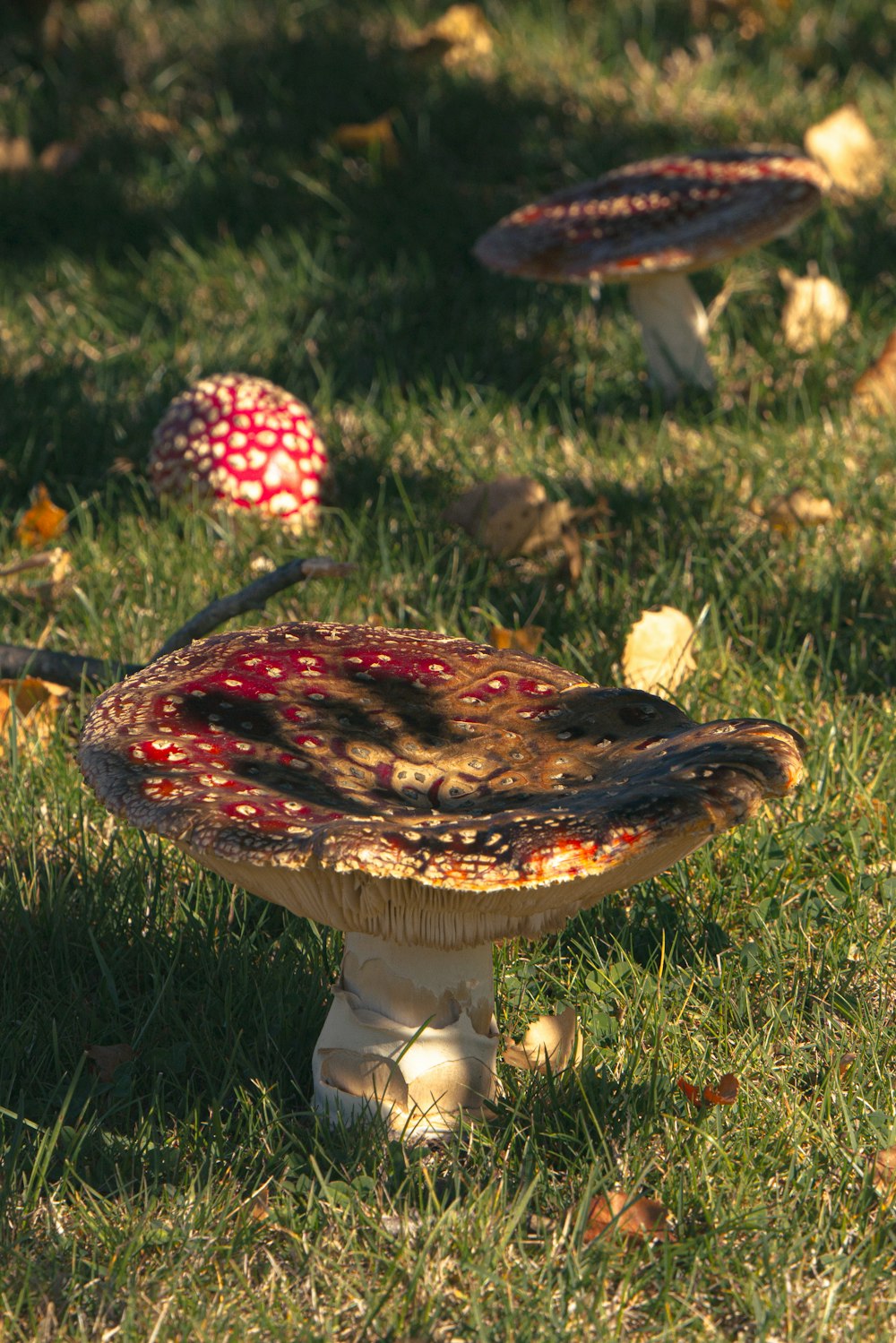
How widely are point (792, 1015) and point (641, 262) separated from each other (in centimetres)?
230

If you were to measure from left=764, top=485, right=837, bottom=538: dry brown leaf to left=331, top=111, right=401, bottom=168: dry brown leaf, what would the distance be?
101 inches

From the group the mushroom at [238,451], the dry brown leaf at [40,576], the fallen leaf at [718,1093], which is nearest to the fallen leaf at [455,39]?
the mushroom at [238,451]

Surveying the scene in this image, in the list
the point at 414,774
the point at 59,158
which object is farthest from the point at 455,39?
the point at 414,774

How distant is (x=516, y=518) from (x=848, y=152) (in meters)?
2.69

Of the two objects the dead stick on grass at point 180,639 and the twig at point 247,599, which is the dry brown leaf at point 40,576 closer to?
the dead stick on grass at point 180,639

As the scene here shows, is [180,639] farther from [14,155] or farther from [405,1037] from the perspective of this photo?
[14,155]

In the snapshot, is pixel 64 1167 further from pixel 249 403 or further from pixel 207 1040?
pixel 249 403

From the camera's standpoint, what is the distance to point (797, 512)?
12.5 feet

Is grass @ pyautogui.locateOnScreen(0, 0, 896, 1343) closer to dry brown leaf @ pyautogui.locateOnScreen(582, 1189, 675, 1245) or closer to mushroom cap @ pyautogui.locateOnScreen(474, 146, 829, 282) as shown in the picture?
dry brown leaf @ pyautogui.locateOnScreen(582, 1189, 675, 1245)

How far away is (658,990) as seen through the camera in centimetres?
241

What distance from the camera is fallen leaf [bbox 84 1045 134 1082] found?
2.35 metres

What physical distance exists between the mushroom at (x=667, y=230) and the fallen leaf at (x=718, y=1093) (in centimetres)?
246

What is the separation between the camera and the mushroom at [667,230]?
4094 mm

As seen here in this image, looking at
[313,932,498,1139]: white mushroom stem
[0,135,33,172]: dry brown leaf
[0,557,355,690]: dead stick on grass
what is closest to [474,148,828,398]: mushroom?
[0,557,355,690]: dead stick on grass
